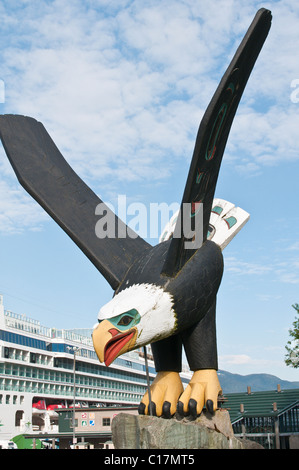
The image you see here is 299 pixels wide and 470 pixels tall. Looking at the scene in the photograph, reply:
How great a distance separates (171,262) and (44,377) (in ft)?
152

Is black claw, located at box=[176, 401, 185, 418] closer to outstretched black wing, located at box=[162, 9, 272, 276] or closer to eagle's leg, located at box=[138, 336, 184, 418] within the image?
eagle's leg, located at box=[138, 336, 184, 418]

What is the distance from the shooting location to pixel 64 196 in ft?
33.6

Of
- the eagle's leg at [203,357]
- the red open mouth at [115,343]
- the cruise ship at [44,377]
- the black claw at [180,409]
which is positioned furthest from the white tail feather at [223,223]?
the cruise ship at [44,377]

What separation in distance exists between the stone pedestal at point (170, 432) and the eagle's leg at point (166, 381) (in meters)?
0.40

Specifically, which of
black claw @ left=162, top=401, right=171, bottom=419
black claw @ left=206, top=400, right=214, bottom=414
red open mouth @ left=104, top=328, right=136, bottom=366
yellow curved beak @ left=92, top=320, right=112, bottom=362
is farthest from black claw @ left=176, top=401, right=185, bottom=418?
yellow curved beak @ left=92, top=320, right=112, bottom=362

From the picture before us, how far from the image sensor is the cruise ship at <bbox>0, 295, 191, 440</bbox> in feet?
149

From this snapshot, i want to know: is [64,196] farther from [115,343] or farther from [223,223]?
[115,343]

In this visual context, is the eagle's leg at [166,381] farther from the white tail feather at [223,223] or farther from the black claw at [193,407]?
the white tail feather at [223,223]

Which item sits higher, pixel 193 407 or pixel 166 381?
pixel 166 381

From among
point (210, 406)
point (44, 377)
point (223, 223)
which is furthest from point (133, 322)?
point (44, 377)

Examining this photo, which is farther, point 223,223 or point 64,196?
point 223,223

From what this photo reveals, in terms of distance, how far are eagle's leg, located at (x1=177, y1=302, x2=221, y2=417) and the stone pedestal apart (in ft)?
1.19

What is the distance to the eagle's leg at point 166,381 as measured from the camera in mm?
8555
